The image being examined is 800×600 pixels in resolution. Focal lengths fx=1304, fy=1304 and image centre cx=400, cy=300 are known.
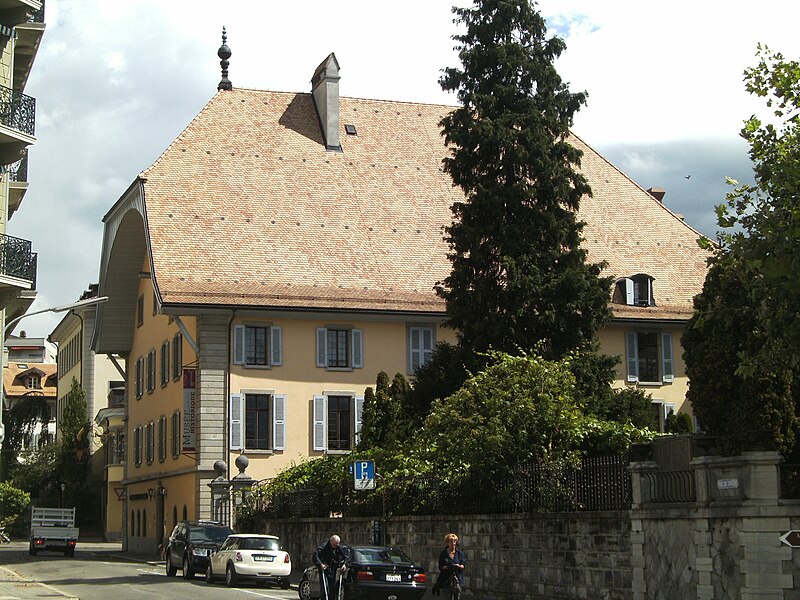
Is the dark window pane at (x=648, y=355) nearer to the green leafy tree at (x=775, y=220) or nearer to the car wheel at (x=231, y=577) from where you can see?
the car wheel at (x=231, y=577)

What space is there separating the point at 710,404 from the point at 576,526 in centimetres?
365

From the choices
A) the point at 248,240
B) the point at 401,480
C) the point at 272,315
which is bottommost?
the point at 401,480

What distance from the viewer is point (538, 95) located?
3762 centimetres

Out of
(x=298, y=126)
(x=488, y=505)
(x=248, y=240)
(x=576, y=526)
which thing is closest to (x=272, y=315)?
(x=248, y=240)

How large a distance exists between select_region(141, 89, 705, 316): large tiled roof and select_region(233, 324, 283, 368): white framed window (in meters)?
1.15

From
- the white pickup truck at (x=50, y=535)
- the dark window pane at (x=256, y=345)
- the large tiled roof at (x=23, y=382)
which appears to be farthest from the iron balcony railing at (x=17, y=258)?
the large tiled roof at (x=23, y=382)

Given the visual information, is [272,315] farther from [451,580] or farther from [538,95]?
[451,580]

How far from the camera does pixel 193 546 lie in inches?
1372

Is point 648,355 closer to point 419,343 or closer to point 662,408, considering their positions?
point 662,408

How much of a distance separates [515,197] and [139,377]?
28.7m

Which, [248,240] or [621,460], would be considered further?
[248,240]

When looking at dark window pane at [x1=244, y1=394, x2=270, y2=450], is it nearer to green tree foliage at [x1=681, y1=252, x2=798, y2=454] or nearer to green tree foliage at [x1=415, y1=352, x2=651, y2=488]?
green tree foliage at [x1=415, y1=352, x2=651, y2=488]

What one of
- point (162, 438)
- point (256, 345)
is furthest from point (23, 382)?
point (256, 345)

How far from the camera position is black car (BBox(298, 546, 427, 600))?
954 inches
